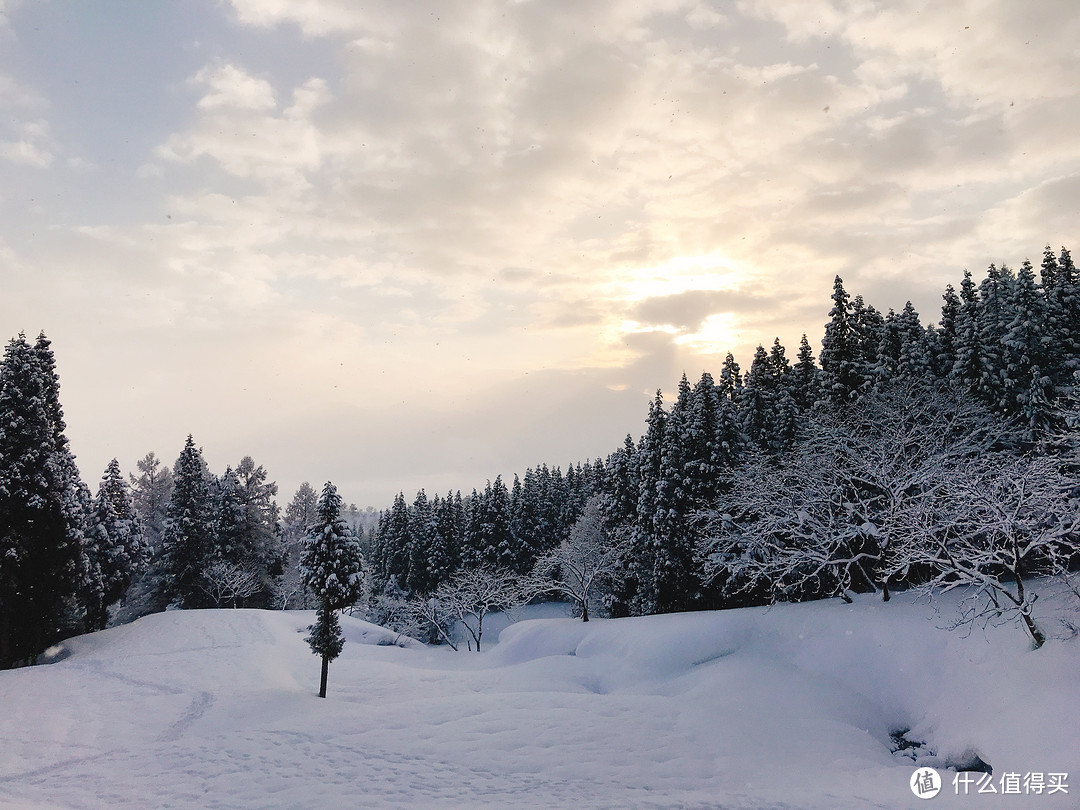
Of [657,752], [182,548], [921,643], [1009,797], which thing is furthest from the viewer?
[182,548]

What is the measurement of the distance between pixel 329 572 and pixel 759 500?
22519 millimetres

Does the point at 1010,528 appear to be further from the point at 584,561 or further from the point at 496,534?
the point at 496,534

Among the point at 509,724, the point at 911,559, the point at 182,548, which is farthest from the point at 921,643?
the point at 182,548

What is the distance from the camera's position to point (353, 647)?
148ft

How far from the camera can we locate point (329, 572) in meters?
29.3

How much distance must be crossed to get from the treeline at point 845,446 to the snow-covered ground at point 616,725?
330 centimetres

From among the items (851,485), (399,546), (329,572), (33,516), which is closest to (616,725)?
(851,485)

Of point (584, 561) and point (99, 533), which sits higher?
point (99, 533)

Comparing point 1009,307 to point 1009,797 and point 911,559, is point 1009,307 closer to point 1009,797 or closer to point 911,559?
point 911,559

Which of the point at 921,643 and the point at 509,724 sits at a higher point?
the point at 921,643

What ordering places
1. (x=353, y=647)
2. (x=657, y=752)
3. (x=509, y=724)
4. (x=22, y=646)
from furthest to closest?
(x=353, y=647) → (x=22, y=646) → (x=509, y=724) → (x=657, y=752)

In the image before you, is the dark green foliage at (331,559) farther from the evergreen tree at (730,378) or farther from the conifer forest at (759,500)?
the evergreen tree at (730,378)

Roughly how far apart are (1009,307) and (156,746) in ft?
154

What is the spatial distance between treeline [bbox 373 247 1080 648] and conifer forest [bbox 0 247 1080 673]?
0.55ft
